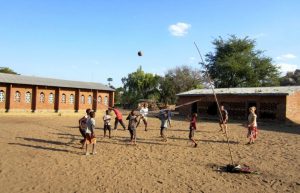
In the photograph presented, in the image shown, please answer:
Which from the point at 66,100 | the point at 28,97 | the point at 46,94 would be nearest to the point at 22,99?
the point at 28,97

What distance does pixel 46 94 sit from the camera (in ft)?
137

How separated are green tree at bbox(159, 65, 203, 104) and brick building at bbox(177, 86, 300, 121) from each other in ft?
98.5

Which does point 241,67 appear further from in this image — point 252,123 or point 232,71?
point 252,123

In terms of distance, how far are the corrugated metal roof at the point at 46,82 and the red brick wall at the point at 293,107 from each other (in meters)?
28.1

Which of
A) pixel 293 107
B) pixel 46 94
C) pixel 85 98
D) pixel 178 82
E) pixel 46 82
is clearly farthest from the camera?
pixel 178 82

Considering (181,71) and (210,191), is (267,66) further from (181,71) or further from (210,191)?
(210,191)

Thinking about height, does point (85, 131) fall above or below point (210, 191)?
above

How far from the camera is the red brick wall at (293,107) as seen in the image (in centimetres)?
2903

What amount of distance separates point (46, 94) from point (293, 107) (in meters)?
29.5

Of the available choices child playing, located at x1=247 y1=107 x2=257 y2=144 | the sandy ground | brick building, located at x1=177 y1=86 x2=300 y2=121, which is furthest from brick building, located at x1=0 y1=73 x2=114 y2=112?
child playing, located at x1=247 y1=107 x2=257 y2=144

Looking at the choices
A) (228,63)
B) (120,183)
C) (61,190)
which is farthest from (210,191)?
(228,63)

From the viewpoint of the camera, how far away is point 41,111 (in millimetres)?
40812

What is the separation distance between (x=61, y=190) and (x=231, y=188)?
4.31 metres

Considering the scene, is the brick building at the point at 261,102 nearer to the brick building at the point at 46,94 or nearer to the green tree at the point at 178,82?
the brick building at the point at 46,94
